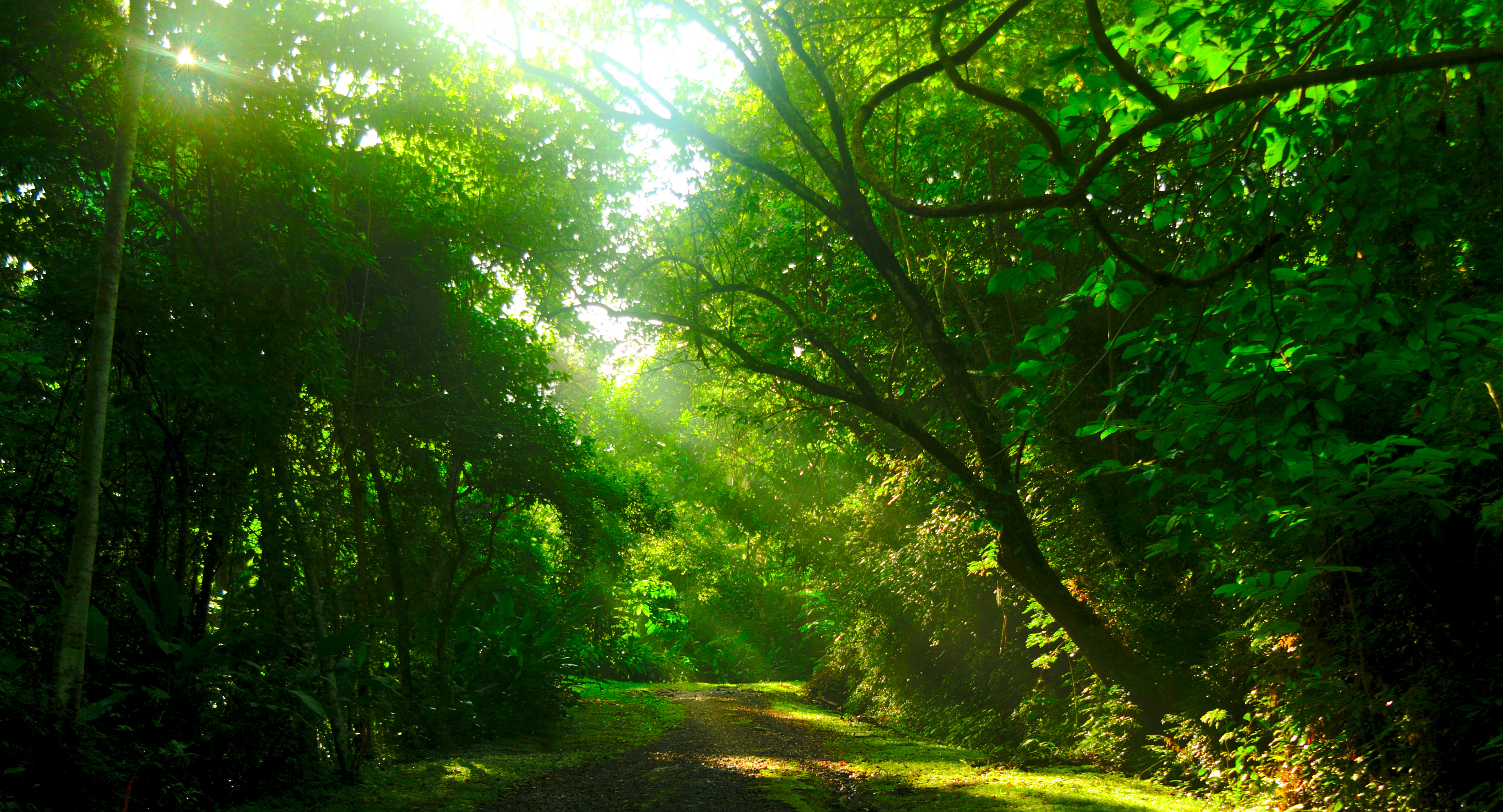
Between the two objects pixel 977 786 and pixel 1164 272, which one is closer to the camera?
pixel 1164 272

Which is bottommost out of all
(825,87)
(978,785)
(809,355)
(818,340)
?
(978,785)

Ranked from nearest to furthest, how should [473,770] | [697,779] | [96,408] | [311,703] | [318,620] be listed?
1. [96,408]
2. [311,703]
3. [318,620]
4. [697,779]
5. [473,770]

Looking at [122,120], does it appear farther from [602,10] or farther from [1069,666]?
[1069,666]

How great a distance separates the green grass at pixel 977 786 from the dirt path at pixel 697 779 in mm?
232

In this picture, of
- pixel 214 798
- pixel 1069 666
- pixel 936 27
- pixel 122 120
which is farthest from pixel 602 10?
pixel 1069 666

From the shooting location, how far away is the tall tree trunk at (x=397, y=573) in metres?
9.74

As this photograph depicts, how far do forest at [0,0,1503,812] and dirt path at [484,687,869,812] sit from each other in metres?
1.01

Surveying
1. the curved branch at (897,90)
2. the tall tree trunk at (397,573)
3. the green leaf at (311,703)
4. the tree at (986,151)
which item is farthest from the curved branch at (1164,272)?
the tall tree trunk at (397,573)

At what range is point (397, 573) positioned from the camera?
10.3 metres

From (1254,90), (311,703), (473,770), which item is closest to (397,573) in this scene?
(473,770)

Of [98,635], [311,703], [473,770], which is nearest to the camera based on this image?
[98,635]

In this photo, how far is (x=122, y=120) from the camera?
5117mm

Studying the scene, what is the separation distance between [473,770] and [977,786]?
5.01 m

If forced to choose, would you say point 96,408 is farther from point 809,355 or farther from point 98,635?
point 809,355
